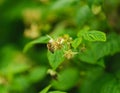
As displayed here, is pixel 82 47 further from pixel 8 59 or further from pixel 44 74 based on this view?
pixel 8 59

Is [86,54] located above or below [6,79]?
below

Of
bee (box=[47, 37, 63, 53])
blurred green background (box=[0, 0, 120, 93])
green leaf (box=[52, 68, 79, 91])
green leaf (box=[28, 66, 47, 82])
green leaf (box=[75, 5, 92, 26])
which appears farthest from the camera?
green leaf (box=[28, 66, 47, 82])

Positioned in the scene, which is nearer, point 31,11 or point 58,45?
point 58,45

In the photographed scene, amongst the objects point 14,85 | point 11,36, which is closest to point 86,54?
point 14,85

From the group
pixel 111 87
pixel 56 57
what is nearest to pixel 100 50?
pixel 111 87

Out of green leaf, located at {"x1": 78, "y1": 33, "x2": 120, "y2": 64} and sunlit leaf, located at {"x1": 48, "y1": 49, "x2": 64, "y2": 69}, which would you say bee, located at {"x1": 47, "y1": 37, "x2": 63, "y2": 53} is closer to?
sunlit leaf, located at {"x1": 48, "y1": 49, "x2": 64, "y2": 69}

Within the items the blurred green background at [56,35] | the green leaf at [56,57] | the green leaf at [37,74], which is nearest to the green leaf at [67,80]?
the blurred green background at [56,35]

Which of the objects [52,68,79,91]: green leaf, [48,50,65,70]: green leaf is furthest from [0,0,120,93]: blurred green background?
[48,50,65,70]: green leaf

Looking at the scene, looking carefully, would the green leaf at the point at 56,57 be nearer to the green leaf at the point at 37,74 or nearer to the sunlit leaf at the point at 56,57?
the sunlit leaf at the point at 56,57
